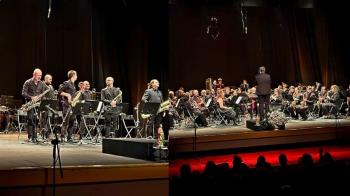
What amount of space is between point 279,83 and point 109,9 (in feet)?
38.7

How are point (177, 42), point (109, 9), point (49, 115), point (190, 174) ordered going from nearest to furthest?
point (190, 174)
point (109, 9)
point (49, 115)
point (177, 42)

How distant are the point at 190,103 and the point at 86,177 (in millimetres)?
7389

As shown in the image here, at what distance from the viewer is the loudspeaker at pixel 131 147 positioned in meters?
6.22

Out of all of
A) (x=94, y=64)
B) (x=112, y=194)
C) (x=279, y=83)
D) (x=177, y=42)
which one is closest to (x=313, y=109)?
(x=279, y=83)

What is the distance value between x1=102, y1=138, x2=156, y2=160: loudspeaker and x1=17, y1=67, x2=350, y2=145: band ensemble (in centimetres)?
20

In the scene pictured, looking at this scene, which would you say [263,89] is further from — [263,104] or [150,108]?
[150,108]

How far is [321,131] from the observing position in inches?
468

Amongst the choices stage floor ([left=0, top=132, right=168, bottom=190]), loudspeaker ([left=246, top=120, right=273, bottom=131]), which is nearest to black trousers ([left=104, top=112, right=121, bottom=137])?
stage floor ([left=0, top=132, right=168, bottom=190])

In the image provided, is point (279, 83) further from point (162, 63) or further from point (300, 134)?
point (162, 63)

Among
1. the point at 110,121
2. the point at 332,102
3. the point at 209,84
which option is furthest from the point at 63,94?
the point at 332,102

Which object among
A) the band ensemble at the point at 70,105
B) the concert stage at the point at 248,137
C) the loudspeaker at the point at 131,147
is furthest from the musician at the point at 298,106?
the loudspeaker at the point at 131,147

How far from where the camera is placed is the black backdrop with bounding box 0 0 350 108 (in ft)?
23.5

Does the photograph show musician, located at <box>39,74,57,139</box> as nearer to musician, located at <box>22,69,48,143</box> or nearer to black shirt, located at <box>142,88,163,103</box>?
musician, located at <box>22,69,48,143</box>

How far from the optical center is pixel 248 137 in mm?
10727
